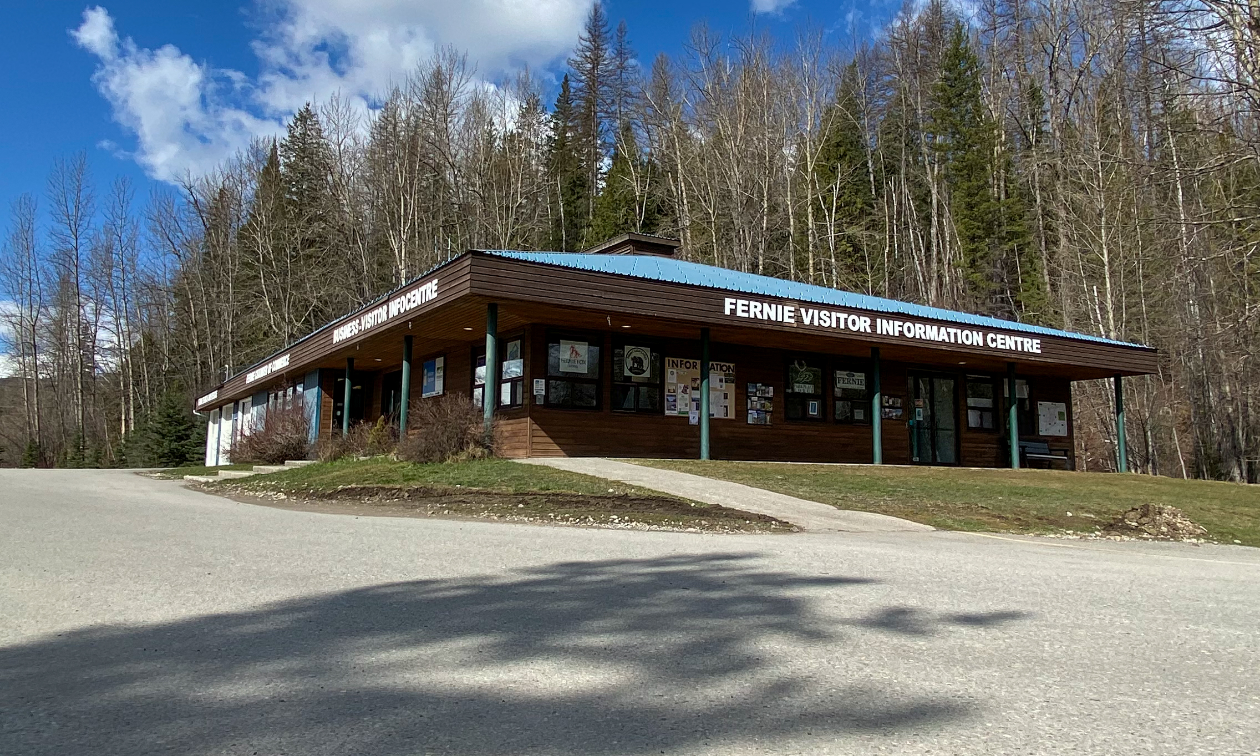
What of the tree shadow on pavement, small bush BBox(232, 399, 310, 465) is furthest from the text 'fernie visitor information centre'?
the tree shadow on pavement

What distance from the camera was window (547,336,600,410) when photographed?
1952 cm

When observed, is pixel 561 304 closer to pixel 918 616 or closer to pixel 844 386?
pixel 844 386

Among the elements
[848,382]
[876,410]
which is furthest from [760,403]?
[848,382]

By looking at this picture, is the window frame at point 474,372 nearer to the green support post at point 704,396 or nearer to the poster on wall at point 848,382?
the green support post at point 704,396

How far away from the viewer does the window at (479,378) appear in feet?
70.5

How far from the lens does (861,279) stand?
145 feet

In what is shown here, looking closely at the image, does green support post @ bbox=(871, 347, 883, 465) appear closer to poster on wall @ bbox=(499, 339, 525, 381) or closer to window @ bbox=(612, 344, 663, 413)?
window @ bbox=(612, 344, 663, 413)

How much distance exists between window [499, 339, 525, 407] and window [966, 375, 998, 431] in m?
14.1

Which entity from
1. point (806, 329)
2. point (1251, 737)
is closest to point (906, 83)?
point (806, 329)

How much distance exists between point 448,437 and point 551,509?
16.9ft

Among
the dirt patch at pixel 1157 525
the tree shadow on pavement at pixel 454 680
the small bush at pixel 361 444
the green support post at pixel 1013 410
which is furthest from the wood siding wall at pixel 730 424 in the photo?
the tree shadow on pavement at pixel 454 680

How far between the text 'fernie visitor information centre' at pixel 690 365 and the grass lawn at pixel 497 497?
2835mm

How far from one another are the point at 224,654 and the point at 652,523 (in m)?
7.46

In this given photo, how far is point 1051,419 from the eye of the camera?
27219mm
